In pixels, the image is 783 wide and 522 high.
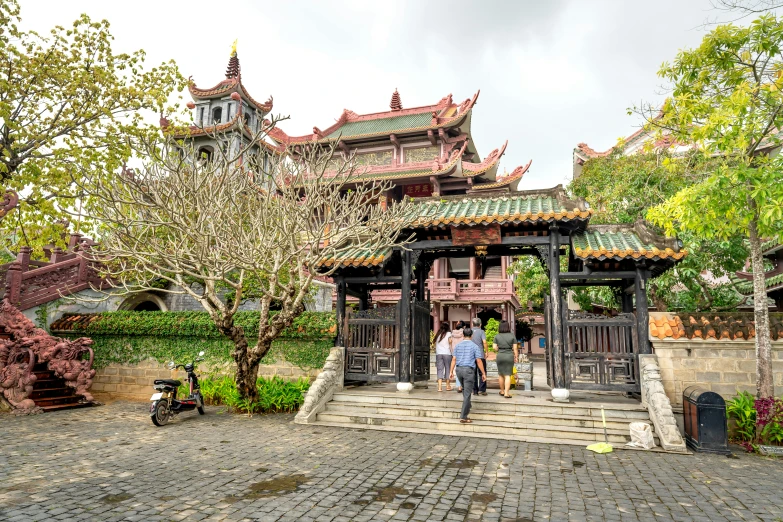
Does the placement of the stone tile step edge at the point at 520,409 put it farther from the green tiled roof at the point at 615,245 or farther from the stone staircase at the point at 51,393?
the stone staircase at the point at 51,393

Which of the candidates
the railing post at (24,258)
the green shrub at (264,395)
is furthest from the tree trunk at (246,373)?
the railing post at (24,258)

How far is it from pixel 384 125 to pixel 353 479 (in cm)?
2594

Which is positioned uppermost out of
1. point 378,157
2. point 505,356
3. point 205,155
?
point 378,157

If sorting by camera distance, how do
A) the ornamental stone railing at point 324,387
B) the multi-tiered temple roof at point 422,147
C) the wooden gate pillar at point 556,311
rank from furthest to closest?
the multi-tiered temple roof at point 422,147 < the ornamental stone railing at point 324,387 < the wooden gate pillar at point 556,311

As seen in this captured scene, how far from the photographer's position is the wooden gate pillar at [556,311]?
8070mm

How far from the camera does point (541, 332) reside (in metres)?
34.1

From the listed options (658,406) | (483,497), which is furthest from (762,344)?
(483,497)

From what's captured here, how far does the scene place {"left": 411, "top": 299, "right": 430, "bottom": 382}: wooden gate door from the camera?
9422mm

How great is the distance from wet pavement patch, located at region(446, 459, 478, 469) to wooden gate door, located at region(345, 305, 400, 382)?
3428mm

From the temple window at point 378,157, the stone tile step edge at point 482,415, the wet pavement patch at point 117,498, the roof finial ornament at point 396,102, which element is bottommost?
the wet pavement patch at point 117,498

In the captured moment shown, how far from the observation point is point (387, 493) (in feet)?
15.0

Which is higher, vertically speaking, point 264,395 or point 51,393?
point 264,395

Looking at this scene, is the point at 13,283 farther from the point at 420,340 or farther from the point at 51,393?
the point at 420,340

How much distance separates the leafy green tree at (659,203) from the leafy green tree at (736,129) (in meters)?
3.38
